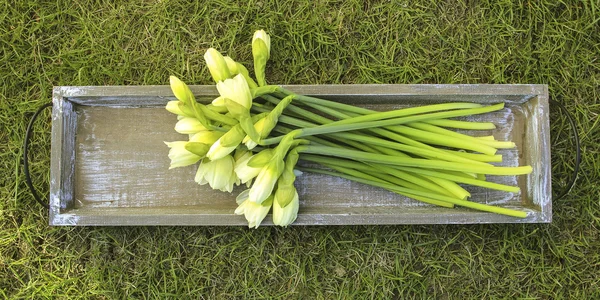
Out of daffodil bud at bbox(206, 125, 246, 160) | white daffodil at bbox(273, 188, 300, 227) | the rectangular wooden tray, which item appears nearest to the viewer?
daffodil bud at bbox(206, 125, 246, 160)

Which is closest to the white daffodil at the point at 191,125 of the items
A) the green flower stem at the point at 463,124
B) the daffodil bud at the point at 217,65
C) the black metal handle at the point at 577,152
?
the daffodil bud at the point at 217,65

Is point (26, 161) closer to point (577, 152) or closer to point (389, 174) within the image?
point (389, 174)

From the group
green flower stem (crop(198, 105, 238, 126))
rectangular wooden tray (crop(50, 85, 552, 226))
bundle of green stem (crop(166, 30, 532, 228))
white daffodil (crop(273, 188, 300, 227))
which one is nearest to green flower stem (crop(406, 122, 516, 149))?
bundle of green stem (crop(166, 30, 532, 228))

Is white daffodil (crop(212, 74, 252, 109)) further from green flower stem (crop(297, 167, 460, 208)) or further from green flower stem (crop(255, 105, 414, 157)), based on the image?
green flower stem (crop(297, 167, 460, 208))

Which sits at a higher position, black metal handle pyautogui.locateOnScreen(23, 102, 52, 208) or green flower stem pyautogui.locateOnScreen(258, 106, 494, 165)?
green flower stem pyautogui.locateOnScreen(258, 106, 494, 165)

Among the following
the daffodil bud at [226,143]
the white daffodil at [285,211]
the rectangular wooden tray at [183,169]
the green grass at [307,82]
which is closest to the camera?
the daffodil bud at [226,143]

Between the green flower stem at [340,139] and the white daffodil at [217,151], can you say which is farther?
the green flower stem at [340,139]

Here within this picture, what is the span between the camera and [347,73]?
152cm

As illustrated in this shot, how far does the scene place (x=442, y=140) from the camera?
1244 mm

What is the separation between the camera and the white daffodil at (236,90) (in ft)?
3.62

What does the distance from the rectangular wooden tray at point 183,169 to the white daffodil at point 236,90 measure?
202 mm

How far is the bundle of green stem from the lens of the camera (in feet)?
3.65

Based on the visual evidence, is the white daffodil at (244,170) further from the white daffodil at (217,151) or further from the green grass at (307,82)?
the green grass at (307,82)

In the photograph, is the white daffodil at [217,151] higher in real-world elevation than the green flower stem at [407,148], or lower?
lower
